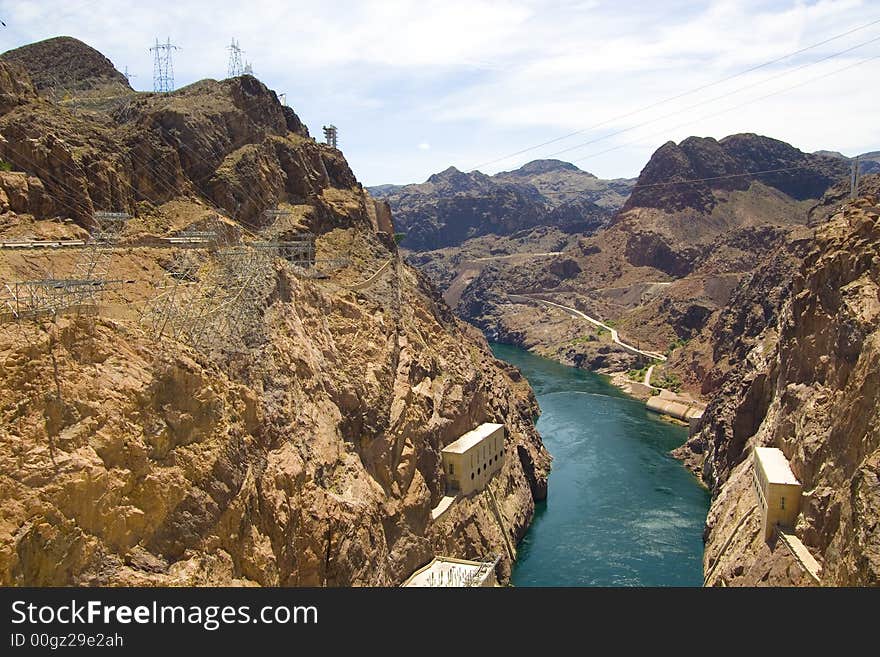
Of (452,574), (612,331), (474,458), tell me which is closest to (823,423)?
(474,458)

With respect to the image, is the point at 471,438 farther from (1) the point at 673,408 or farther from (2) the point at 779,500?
(1) the point at 673,408

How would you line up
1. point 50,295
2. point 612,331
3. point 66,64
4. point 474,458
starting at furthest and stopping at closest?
point 612,331 → point 66,64 → point 474,458 → point 50,295

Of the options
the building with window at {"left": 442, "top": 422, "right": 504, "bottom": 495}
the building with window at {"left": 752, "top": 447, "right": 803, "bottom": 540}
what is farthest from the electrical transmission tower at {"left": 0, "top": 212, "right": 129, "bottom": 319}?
the building with window at {"left": 752, "top": 447, "right": 803, "bottom": 540}

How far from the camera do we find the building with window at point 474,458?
55500 mm

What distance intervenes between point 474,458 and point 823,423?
76.8ft

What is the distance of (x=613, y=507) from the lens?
68812mm

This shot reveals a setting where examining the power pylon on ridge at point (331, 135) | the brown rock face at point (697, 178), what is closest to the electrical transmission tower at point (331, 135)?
the power pylon on ridge at point (331, 135)

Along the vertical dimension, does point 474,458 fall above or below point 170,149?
below

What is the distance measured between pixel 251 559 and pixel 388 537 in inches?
531

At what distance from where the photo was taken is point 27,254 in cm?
3691

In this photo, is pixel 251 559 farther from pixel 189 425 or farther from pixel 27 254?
pixel 27 254

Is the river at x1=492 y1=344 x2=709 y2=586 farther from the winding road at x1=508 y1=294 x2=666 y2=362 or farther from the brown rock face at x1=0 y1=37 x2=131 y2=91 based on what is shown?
the brown rock face at x1=0 y1=37 x2=131 y2=91

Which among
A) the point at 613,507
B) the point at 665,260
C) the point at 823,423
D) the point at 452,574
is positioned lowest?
the point at 613,507

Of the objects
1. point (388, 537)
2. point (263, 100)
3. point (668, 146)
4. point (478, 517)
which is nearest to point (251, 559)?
point (388, 537)
